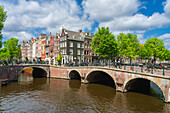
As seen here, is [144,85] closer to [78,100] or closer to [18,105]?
[78,100]

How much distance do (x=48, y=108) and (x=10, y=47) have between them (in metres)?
48.9

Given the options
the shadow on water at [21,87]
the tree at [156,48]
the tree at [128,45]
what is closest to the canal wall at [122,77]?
the shadow on water at [21,87]

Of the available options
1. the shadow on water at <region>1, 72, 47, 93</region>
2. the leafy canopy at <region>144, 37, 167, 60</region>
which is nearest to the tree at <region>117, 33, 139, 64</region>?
the leafy canopy at <region>144, 37, 167, 60</region>

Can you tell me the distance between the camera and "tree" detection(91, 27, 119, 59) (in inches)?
1366

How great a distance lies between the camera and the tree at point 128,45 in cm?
3688

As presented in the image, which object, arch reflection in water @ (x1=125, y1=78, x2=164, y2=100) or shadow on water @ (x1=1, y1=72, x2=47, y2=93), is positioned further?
shadow on water @ (x1=1, y1=72, x2=47, y2=93)

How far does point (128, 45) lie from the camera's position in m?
37.3

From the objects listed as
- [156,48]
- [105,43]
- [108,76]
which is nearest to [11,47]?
[105,43]

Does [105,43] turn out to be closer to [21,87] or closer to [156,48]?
[156,48]

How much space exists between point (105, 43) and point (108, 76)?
9952mm

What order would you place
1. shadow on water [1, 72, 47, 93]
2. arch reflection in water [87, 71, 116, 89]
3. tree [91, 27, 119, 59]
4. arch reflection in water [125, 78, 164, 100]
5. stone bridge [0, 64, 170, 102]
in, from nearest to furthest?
stone bridge [0, 64, 170, 102] → arch reflection in water [125, 78, 164, 100] → shadow on water [1, 72, 47, 93] → arch reflection in water [87, 71, 116, 89] → tree [91, 27, 119, 59]

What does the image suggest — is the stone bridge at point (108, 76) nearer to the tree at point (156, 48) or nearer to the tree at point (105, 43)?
the tree at point (105, 43)

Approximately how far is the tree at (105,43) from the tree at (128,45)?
10.7ft

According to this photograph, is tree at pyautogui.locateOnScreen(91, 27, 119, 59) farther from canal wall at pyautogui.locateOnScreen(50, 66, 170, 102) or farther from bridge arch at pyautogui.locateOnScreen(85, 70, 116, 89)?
canal wall at pyautogui.locateOnScreen(50, 66, 170, 102)
